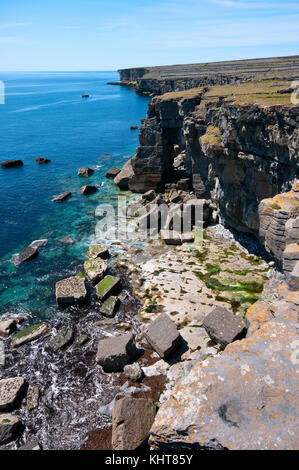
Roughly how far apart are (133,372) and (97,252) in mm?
11902

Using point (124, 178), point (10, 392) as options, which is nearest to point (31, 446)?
point (10, 392)

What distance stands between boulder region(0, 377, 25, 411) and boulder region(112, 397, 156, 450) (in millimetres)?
5627

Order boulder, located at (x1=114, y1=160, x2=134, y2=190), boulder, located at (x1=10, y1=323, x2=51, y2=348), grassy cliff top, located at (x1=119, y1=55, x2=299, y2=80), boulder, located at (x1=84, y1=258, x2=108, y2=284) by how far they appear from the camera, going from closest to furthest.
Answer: boulder, located at (x1=10, y1=323, x2=51, y2=348) → boulder, located at (x1=84, y1=258, x2=108, y2=284) → boulder, located at (x1=114, y1=160, x2=134, y2=190) → grassy cliff top, located at (x1=119, y1=55, x2=299, y2=80)

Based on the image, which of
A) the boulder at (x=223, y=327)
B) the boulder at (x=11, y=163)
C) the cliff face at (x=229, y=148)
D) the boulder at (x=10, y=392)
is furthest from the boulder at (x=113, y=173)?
the boulder at (x=10, y=392)

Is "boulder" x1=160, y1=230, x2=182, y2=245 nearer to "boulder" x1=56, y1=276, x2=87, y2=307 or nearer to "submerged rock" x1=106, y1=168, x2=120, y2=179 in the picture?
"boulder" x1=56, y1=276, x2=87, y2=307

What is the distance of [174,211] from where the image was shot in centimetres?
2891

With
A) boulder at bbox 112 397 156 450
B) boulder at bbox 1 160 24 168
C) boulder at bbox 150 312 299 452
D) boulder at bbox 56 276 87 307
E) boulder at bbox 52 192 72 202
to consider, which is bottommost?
boulder at bbox 56 276 87 307

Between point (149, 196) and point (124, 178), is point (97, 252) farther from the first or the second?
point (124, 178)

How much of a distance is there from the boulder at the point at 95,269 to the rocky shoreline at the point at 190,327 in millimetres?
116

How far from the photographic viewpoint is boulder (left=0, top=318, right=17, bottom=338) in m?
18.6

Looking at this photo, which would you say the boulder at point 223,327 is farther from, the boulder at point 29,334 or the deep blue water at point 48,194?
the deep blue water at point 48,194

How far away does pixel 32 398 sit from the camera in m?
14.6

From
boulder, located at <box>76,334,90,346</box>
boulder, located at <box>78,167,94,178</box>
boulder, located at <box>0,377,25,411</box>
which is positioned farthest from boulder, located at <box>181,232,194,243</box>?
boulder, located at <box>78,167,94,178</box>
